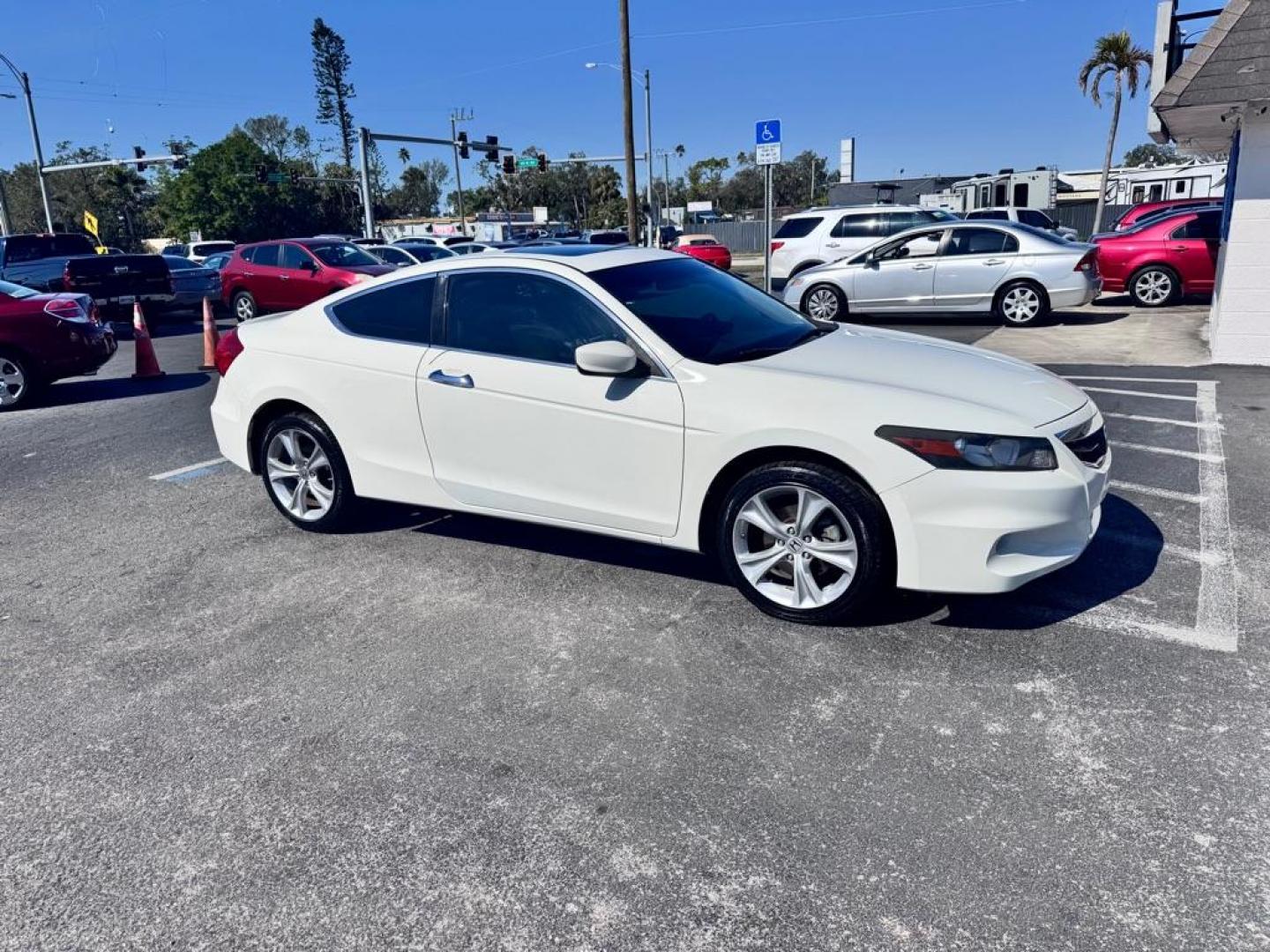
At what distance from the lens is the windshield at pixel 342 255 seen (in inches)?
667

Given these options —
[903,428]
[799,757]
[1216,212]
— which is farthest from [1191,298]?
[799,757]

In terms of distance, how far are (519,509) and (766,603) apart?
1290mm

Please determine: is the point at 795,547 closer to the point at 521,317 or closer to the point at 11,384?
the point at 521,317

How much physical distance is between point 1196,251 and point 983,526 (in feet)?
46.7

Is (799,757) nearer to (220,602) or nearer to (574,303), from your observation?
(574,303)

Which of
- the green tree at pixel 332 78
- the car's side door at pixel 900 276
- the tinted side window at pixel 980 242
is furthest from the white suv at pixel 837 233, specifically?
the green tree at pixel 332 78

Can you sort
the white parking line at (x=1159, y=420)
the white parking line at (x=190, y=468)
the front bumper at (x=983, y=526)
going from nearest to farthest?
the front bumper at (x=983, y=526) < the white parking line at (x=190, y=468) < the white parking line at (x=1159, y=420)

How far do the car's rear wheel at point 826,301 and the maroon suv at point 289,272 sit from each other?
7.56 meters

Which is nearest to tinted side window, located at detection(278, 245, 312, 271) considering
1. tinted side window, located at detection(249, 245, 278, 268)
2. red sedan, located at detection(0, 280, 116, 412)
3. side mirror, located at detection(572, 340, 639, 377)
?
tinted side window, located at detection(249, 245, 278, 268)

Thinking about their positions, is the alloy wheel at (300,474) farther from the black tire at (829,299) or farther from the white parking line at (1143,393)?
the black tire at (829,299)

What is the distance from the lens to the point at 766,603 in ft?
13.1

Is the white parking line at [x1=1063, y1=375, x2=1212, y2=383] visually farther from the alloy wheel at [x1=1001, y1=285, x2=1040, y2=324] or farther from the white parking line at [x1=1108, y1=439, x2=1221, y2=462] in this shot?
the alloy wheel at [x1=1001, y1=285, x2=1040, y2=324]

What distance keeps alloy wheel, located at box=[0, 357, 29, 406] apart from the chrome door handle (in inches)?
298

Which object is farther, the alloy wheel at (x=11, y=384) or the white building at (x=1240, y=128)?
the alloy wheel at (x=11, y=384)
